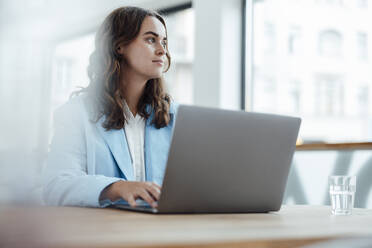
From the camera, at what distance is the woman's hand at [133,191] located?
88 cm

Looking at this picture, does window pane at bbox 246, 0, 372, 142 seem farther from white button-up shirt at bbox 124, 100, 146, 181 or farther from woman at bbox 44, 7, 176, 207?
white button-up shirt at bbox 124, 100, 146, 181

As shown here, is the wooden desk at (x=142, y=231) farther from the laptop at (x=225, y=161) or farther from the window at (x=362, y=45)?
the window at (x=362, y=45)

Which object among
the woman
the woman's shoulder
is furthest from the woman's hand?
→ the woman's shoulder

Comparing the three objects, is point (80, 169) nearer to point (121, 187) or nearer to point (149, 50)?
point (121, 187)

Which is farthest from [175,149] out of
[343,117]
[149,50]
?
[343,117]

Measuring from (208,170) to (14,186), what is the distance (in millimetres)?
558

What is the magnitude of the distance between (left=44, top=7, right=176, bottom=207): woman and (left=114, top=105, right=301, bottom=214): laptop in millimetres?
76

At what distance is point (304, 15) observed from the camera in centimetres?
276

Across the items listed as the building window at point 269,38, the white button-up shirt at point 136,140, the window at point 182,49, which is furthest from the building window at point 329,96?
the white button-up shirt at point 136,140

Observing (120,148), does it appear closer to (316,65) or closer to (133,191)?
(133,191)

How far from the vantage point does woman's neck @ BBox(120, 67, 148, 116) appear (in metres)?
1.62

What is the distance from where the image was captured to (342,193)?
3.40 feet

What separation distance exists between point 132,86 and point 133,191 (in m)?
0.80

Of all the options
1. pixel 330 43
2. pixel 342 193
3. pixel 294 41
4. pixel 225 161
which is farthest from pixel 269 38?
pixel 225 161
